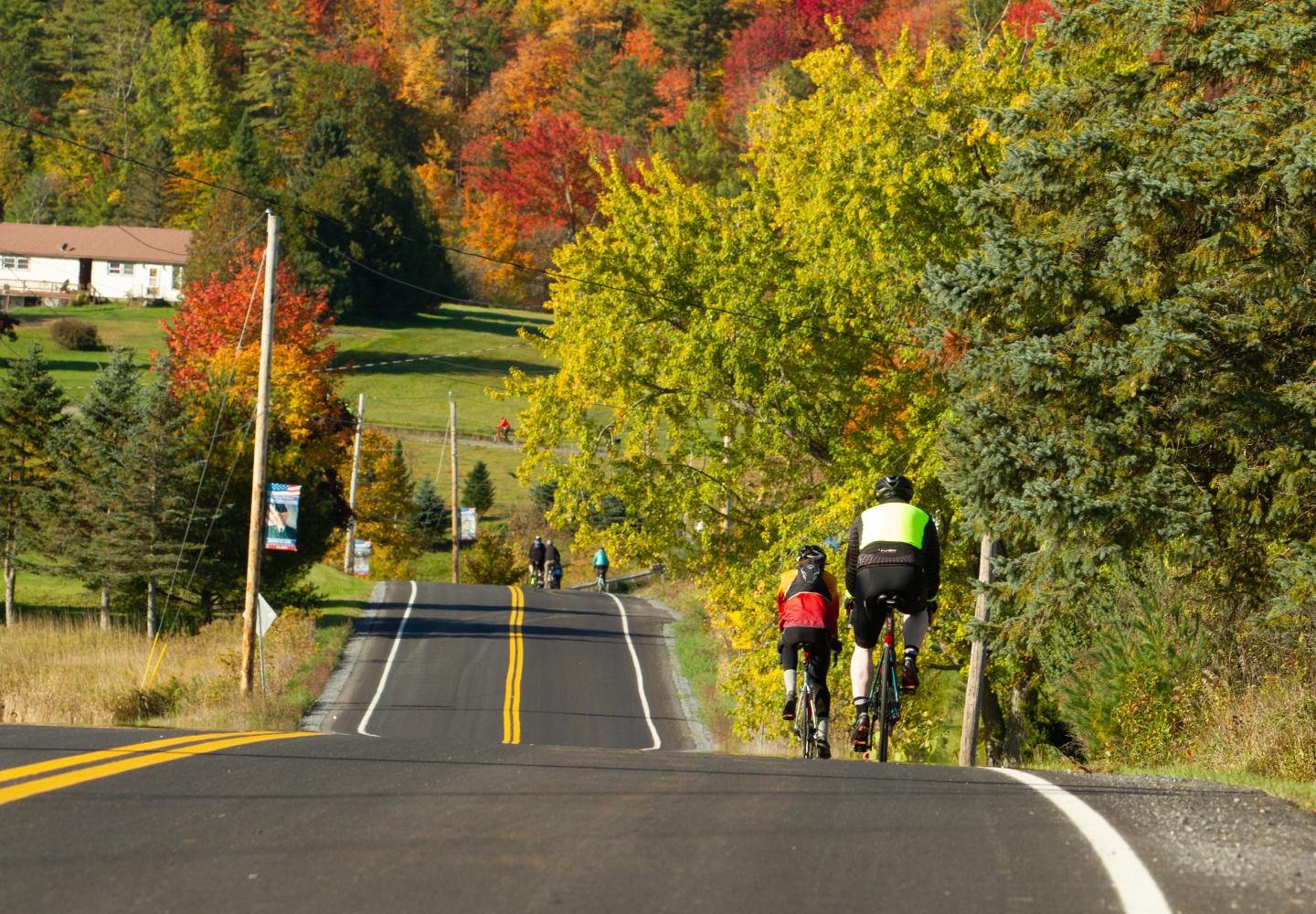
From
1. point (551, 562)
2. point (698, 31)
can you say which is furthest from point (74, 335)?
point (698, 31)

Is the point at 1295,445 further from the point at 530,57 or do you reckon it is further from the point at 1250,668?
the point at 530,57

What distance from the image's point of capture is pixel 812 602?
444 inches

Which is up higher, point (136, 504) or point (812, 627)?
point (136, 504)

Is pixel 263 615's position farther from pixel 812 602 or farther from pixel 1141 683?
pixel 812 602

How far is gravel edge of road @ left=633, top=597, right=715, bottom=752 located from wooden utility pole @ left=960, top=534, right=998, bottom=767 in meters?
5.34

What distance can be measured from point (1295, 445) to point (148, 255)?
333 ft

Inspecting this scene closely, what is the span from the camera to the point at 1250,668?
1373 centimetres

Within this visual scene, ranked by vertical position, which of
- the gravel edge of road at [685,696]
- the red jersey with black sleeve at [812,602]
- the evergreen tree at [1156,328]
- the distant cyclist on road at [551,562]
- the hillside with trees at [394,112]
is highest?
the hillside with trees at [394,112]

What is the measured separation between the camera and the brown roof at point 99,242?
4217 inches

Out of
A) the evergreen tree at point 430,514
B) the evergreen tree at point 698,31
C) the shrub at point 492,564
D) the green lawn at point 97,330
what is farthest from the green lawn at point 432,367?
→ the evergreen tree at point 698,31

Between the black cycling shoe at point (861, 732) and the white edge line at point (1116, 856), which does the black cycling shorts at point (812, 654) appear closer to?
the black cycling shoe at point (861, 732)

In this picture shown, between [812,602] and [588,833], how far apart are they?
5.82 meters

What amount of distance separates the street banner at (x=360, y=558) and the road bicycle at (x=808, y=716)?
4824 cm

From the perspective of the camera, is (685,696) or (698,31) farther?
(698,31)
